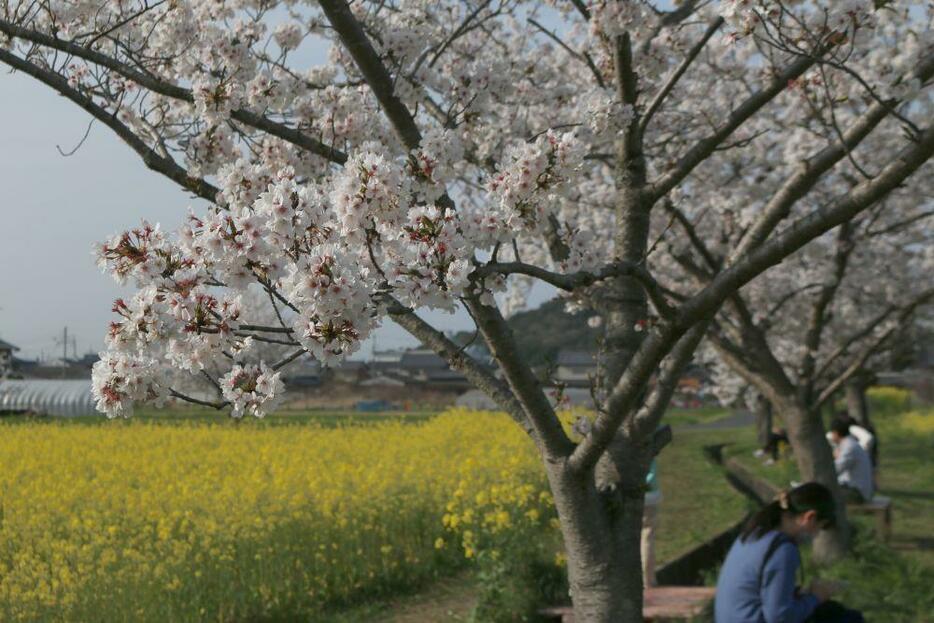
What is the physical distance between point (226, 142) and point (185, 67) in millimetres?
863

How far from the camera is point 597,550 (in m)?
Result: 4.06

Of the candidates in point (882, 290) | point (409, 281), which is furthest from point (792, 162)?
point (409, 281)

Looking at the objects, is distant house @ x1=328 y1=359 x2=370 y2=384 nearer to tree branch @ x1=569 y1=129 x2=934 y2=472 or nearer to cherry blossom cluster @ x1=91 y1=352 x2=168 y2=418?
tree branch @ x1=569 y1=129 x2=934 y2=472

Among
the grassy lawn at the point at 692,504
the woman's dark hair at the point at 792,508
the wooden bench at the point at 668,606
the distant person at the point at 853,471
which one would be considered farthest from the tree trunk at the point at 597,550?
the distant person at the point at 853,471

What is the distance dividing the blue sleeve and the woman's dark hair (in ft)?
0.50

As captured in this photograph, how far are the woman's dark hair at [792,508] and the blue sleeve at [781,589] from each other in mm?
152

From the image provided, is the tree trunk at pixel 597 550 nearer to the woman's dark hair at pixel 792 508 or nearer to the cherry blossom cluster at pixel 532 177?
the woman's dark hair at pixel 792 508

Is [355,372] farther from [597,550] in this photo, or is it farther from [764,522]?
[597,550]

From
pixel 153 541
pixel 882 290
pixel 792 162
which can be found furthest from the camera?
pixel 882 290

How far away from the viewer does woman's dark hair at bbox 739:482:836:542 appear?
490 centimetres

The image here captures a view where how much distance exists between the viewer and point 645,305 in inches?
184

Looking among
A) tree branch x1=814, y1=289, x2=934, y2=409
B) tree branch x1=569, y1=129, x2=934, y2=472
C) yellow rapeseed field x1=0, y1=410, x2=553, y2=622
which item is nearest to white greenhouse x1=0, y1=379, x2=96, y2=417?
yellow rapeseed field x1=0, y1=410, x2=553, y2=622

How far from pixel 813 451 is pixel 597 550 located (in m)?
6.07

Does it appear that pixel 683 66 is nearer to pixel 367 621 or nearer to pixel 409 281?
pixel 409 281
